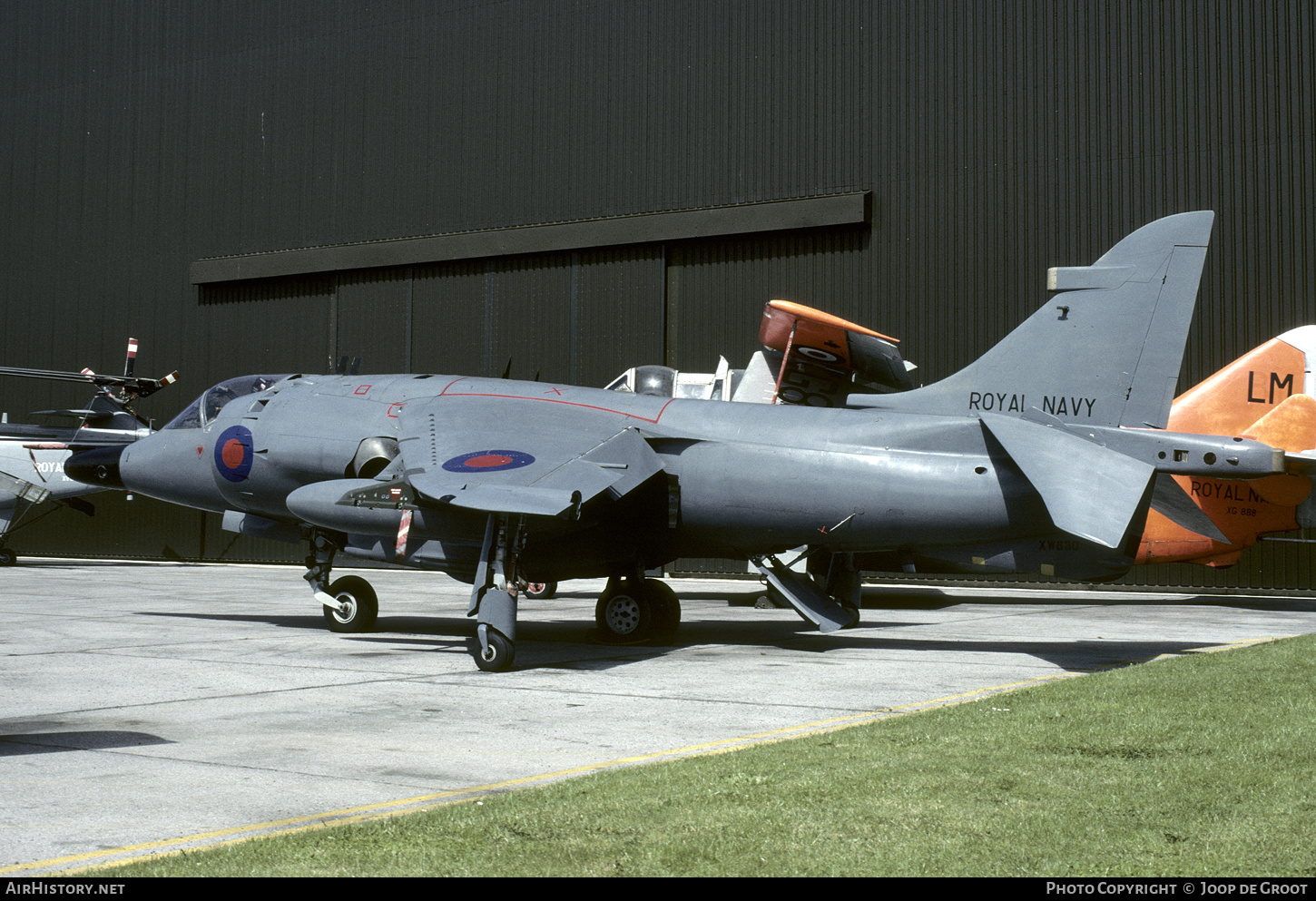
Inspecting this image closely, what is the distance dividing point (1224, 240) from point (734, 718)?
68.4 feet

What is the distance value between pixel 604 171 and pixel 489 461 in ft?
70.6

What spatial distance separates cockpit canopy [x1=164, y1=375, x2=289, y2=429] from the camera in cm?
1625

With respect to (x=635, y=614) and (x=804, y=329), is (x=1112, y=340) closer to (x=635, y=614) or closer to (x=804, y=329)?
(x=804, y=329)

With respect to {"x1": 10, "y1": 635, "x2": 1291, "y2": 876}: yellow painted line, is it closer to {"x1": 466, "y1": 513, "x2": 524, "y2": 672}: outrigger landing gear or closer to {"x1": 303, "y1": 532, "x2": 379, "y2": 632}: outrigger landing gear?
{"x1": 466, "y1": 513, "x2": 524, "y2": 672}: outrigger landing gear

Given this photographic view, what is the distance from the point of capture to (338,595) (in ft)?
50.6

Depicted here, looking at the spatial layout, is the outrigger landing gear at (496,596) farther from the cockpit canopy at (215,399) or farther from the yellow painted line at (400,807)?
the cockpit canopy at (215,399)

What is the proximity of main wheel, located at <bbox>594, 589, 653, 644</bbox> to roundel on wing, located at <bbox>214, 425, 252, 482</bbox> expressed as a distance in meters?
4.97

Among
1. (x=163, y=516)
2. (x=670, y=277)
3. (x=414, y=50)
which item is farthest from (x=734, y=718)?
(x=163, y=516)

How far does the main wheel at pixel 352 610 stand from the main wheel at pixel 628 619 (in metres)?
3.08

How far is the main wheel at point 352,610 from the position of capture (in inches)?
603

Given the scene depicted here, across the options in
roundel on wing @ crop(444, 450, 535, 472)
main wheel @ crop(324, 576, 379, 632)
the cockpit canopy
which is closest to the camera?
roundel on wing @ crop(444, 450, 535, 472)

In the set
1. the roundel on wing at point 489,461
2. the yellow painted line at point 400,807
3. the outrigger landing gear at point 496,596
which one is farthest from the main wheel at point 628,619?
the yellow painted line at point 400,807

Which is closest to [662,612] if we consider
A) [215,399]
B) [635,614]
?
[635,614]

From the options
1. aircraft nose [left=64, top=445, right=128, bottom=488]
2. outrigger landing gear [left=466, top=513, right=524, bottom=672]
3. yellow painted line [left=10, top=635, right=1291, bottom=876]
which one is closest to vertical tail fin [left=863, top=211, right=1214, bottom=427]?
yellow painted line [left=10, top=635, right=1291, bottom=876]
